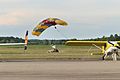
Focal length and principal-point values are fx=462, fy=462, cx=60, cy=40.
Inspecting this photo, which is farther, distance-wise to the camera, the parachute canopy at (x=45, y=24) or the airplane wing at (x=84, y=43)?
the parachute canopy at (x=45, y=24)

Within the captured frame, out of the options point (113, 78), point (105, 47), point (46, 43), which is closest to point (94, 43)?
point (105, 47)

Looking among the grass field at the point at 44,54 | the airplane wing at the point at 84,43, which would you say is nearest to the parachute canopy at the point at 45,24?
the airplane wing at the point at 84,43

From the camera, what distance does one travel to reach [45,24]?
177 ft

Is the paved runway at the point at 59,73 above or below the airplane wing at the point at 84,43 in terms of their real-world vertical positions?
below

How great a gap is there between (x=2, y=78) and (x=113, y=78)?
5.47 metres

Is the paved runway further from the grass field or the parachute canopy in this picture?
the parachute canopy

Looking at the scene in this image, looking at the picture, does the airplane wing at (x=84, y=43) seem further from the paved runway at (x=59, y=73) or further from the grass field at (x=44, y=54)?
the paved runway at (x=59, y=73)

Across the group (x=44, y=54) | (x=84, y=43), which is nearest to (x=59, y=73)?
(x=84, y=43)

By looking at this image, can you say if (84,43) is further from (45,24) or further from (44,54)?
(44,54)

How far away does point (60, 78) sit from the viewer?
2266cm

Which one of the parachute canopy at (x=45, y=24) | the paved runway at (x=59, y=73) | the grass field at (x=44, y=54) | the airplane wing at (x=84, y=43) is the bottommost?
the paved runway at (x=59, y=73)

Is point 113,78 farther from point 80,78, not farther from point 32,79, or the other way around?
point 32,79

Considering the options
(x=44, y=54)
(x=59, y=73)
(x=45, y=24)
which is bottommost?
(x=59, y=73)

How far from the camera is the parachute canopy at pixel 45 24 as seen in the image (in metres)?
52.7
